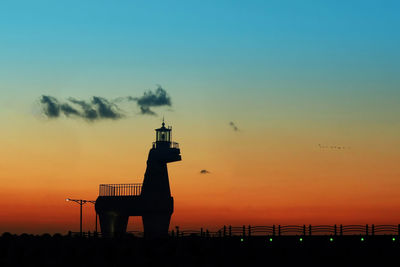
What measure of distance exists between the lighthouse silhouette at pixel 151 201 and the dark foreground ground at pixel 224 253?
2181 centimetres

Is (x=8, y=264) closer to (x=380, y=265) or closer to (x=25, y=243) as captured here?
(x=25, y=243)

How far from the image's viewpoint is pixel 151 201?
91438mm

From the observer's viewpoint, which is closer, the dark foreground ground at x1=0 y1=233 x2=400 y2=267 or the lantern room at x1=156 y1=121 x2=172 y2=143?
the dark foreground ground at x1=0 y1=233 x2=400 y2=267

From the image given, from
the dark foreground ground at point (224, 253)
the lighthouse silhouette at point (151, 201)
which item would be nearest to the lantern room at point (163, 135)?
the lighthouse silhouette at point (151, 201)

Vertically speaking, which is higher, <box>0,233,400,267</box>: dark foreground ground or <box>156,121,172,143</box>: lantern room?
<box>156,121,172,143</box>: lantern room

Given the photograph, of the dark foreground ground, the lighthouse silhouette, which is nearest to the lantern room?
the lighthouse silhouette

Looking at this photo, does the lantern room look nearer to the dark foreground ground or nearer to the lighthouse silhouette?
the lighthouse silhouette

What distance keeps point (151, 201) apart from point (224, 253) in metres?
28.1

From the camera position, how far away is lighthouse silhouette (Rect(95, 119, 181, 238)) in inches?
3595

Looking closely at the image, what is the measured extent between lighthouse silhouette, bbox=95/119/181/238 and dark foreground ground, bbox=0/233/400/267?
21.8 m

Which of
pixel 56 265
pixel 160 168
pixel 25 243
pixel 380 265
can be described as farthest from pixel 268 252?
pixel 160 168

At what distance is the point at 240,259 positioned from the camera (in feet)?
209

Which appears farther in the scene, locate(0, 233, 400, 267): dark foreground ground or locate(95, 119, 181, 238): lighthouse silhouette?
locate(95, 119, 181, 238): lighthouse silhouette

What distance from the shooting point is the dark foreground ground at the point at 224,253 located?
6069 cm
